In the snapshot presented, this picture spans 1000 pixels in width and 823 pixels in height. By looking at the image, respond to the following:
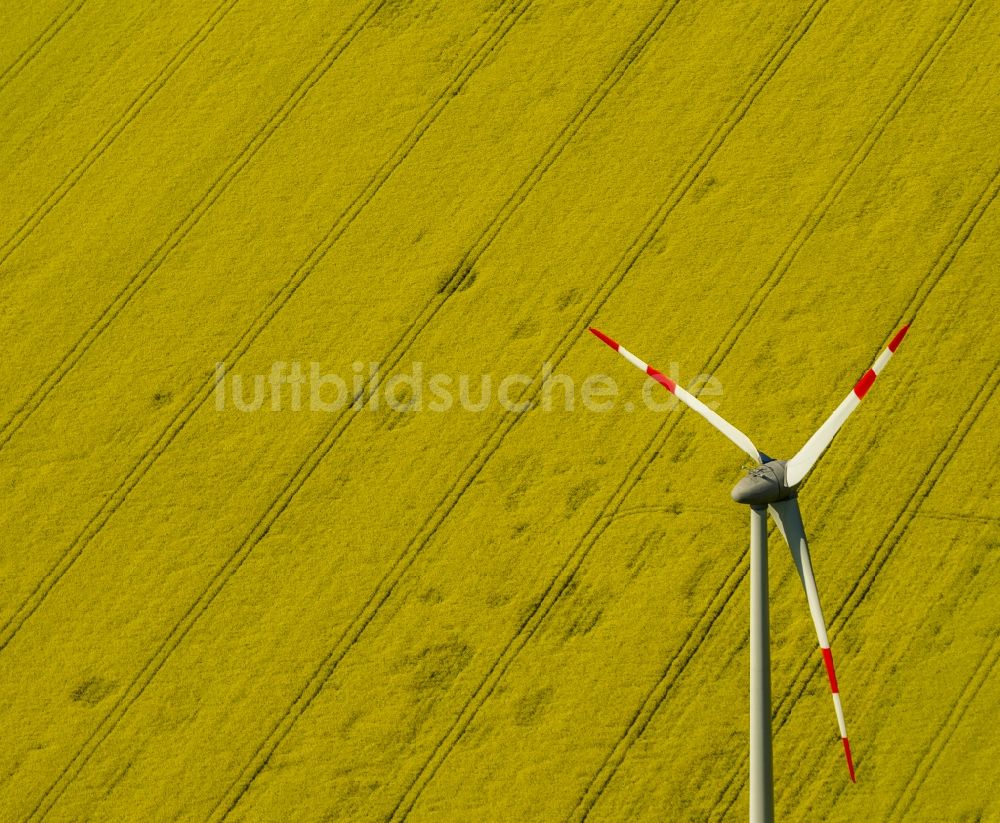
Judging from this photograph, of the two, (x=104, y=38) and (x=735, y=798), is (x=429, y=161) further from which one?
(x=735, y=798)

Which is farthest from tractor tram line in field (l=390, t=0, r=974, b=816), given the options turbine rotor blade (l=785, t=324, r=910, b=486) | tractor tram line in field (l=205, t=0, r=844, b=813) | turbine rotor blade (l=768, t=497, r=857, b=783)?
turbine rotor blade (l=785, t=324, r=910, b=486)

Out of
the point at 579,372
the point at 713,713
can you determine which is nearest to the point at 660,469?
the point at 579,372

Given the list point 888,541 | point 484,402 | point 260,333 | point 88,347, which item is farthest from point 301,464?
point 888,541

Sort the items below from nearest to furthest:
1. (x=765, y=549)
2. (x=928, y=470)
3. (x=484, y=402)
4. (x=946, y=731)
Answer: (x=765, y=549) < (x=946, y=731) < (x=928, y=470) < (x=484, y=402)

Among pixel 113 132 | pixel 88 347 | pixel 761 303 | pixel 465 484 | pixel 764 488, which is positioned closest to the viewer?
pixel 764 488

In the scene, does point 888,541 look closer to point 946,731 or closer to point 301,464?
point 946,731

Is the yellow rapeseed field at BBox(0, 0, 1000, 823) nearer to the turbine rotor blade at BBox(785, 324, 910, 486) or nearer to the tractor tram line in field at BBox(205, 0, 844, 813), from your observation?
the tractor tram line in field at BBox(205, 0, 844, 813)
